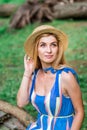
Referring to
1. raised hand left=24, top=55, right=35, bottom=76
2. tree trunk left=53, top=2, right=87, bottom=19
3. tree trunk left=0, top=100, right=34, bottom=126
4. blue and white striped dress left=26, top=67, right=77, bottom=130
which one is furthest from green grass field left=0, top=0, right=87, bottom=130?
raised hand left=24, top=55, right=35, bottom=76

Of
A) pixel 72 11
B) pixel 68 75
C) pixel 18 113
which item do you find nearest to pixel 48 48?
pixel 68 75

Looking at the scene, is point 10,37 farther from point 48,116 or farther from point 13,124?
point 48,116

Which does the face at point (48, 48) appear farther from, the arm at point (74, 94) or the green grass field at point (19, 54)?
the green grass field at point (19, 54)

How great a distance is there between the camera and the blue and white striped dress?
3.41 m

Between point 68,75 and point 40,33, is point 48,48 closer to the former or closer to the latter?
point 40,33

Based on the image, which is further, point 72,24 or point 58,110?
point 72,24

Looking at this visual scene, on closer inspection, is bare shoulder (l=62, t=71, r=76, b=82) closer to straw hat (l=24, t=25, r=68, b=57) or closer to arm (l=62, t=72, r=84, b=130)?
arm (l=62, t=72, r=84, b=130)

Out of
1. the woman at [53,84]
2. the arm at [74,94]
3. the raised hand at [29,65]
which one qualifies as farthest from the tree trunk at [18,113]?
the arm at [74,94]

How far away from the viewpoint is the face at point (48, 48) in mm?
3451

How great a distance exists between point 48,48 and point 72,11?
9032 millimetres

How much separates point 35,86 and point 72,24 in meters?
8.28

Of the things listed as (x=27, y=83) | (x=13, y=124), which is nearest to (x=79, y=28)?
(x=13, y=124)

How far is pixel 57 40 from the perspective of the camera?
3.50m

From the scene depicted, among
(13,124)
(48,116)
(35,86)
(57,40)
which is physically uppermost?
(57,40)
